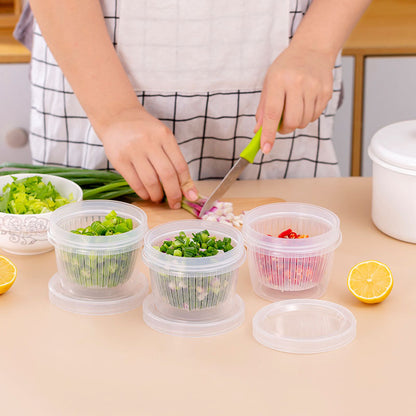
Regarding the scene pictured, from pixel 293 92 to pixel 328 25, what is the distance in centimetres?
20

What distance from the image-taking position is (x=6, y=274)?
1109 millimetres

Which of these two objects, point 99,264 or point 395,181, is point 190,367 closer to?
point 99,264

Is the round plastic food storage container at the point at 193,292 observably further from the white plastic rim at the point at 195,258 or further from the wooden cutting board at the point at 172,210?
the wooden cutting board at the point at 172,210

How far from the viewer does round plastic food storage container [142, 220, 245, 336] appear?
0.99 m

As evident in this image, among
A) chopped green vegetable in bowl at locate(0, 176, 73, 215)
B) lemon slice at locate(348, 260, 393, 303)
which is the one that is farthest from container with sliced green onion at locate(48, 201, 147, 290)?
lemon slice at locate(348, 260, 393, 303)

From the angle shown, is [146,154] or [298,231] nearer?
[298,231]

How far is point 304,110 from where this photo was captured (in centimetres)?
138

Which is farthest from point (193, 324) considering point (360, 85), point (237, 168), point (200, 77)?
point (360, 85)

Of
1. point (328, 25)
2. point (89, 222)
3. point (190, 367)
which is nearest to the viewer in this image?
point (190, 367)

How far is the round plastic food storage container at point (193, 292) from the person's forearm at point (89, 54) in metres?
0.42

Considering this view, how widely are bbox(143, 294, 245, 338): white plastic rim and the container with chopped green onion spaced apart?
2 cm

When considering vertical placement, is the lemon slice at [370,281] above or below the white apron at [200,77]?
below

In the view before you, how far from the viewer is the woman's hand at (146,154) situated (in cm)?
134

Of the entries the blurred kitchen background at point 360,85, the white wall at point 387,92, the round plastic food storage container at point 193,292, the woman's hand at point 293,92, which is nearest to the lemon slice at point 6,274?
the round plastic food storage container at point 193,292
